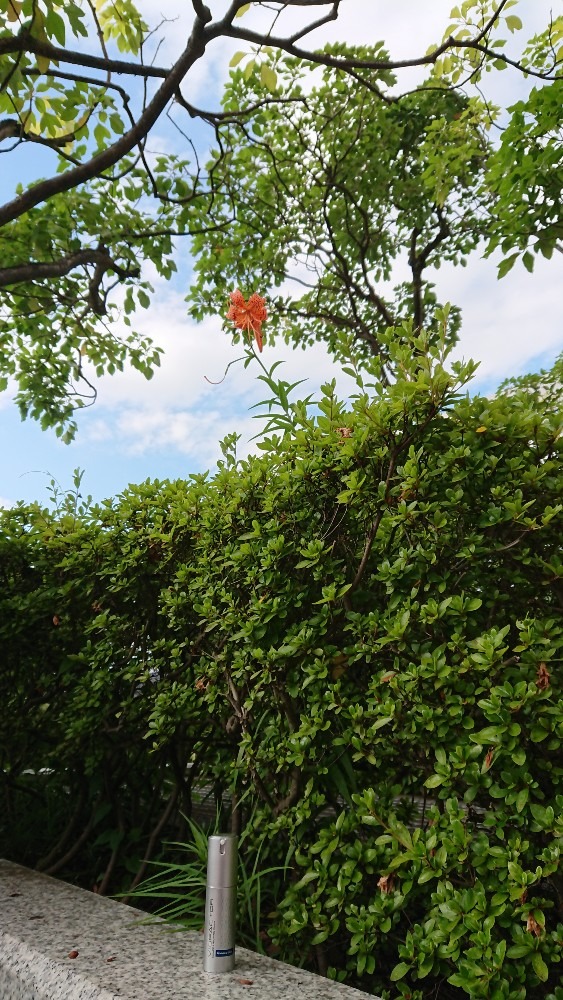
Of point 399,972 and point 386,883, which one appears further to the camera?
point 386,883

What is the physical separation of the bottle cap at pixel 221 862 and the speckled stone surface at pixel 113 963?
29 cm

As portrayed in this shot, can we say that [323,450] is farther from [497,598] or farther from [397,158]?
[397,158]

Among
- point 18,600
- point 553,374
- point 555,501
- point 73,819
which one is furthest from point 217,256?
point 555,501

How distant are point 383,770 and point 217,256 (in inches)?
416

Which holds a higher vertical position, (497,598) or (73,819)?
(497,598)

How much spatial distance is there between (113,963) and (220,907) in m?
0.42

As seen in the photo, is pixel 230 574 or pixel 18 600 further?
pixel 18 600

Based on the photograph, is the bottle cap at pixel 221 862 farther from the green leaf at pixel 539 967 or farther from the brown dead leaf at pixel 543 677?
the brown dead leaf at pixel 543 677

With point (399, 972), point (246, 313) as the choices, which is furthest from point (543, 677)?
point (246, 313)

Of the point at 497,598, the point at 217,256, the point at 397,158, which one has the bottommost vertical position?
the point at 497,598

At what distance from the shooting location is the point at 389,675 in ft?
8.37

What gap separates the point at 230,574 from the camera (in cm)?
322

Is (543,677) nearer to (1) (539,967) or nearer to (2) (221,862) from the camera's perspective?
(1) (539,967)

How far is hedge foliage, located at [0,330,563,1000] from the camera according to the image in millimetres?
2320
